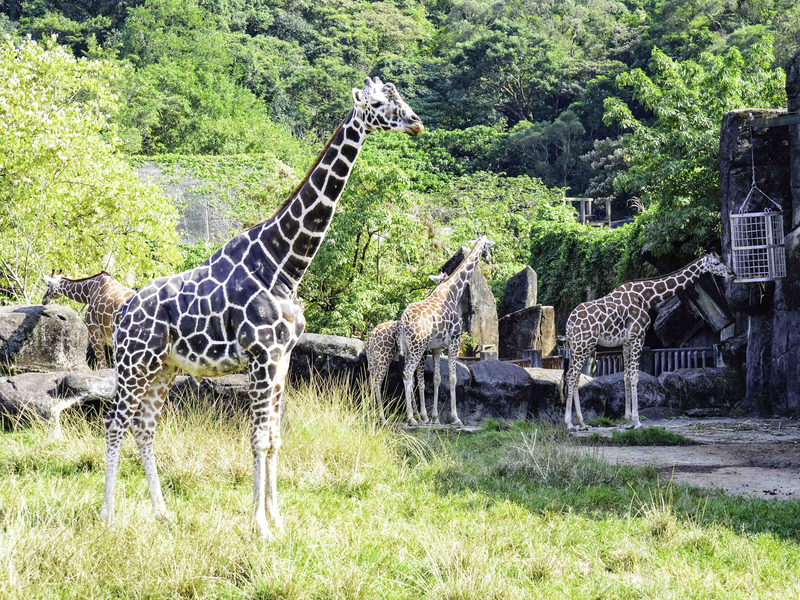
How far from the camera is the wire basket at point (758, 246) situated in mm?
14352

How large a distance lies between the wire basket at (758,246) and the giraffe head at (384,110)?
30.6 ft

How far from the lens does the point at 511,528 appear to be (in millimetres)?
6320

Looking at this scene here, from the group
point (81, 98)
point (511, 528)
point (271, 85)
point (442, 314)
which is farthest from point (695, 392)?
point (271, 85)

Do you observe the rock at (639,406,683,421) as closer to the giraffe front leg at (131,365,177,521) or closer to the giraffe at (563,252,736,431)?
the giraffe at (563,252,736,431)

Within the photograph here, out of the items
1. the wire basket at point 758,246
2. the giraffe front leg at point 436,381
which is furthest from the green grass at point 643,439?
the wire basket at point 758,246

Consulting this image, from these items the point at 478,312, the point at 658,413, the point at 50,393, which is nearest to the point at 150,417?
the point at 50,393

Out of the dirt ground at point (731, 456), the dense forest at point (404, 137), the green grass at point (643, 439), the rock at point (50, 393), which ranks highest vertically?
the dense forest at point (404, 137)

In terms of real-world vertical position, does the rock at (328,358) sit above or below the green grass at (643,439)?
above

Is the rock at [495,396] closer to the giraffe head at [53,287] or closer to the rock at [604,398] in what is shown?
the rock at [604,398]

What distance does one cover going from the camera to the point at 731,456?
9.88m

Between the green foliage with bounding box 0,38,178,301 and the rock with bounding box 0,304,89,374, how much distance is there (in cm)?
371

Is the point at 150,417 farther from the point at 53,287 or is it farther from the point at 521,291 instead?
Result: the point at 521,291

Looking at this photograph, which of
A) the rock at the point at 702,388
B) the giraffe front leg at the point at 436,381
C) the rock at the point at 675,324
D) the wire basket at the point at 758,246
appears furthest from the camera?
the rock at the point at 675,324

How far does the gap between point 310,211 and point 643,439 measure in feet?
20.4
